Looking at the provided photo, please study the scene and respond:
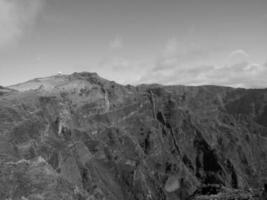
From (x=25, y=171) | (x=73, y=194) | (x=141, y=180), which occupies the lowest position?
(x=141, y=180)

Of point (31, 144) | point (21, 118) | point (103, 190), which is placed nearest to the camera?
point (31, 144)

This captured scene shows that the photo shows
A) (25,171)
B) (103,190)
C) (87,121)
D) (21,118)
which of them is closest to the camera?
(25,171)

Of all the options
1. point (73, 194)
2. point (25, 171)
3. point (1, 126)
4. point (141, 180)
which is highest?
point (1, 126)

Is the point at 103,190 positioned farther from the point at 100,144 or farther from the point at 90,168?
the point at 100,144

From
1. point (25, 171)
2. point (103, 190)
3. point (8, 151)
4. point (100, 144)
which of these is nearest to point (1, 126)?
point (8, 151)

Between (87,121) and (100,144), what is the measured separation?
17.2 meters

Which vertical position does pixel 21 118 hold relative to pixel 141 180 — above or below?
above

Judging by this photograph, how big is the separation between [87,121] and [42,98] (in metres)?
33.2

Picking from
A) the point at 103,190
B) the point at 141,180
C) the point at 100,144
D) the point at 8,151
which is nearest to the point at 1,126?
the point at 8,151

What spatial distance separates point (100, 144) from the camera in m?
185

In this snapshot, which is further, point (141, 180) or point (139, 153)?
point (139, 153)

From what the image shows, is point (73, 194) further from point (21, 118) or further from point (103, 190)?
point (103, 190)

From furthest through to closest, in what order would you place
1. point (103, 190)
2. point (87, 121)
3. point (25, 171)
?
point (87, 121), point (103, 190), point (25, 171)

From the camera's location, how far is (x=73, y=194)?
87.1m
